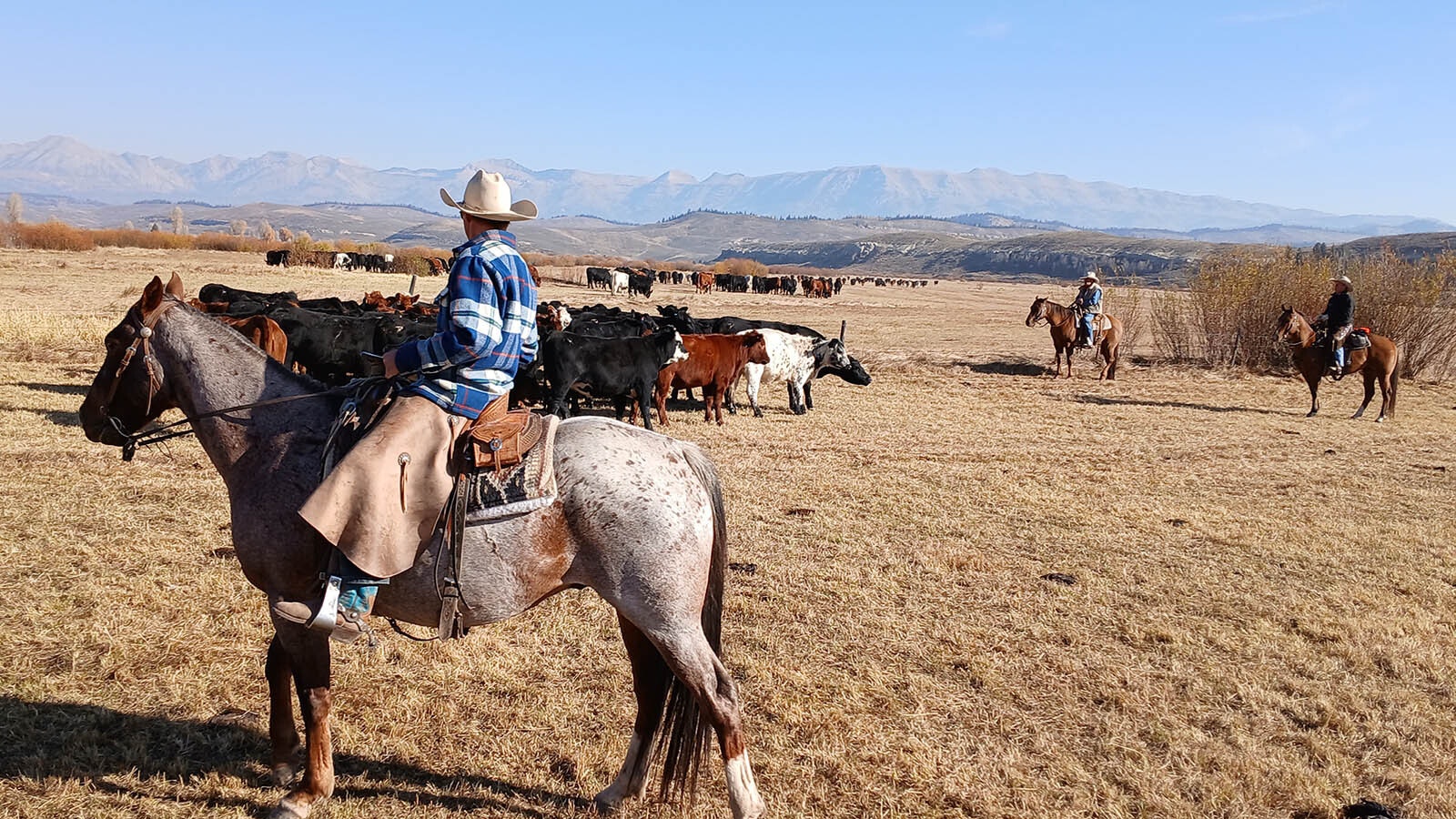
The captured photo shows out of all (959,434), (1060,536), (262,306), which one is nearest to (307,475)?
(1060,536)

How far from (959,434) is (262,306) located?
1033 centimetres

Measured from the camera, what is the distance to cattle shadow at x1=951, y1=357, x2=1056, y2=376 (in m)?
19.8

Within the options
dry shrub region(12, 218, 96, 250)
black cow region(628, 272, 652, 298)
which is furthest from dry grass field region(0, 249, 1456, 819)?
dry shrub region(12, 218, 96, 250)

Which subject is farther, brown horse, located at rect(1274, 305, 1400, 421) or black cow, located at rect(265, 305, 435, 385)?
brown horse, located at rect(1274, 305, 1400, 421)

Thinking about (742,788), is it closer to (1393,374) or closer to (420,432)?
(420,432)

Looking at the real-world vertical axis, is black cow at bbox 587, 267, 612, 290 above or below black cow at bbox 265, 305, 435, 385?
above

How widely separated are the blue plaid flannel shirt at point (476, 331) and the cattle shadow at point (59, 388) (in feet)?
36.9

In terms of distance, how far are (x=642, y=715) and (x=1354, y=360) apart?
15970 mm

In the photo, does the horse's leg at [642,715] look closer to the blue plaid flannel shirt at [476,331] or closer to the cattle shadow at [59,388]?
the blue plaid flannel shirt at [476,331]

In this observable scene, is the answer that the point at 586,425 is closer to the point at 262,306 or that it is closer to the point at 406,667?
the point at 406,667

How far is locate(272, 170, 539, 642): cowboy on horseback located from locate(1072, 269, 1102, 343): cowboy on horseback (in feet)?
57.1

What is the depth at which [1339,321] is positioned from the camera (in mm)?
15055

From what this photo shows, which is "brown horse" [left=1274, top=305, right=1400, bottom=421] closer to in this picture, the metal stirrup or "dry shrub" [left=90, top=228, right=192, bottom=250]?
the metal stirrup

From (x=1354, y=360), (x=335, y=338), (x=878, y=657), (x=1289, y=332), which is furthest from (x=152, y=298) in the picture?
(x=1354, y=360)
